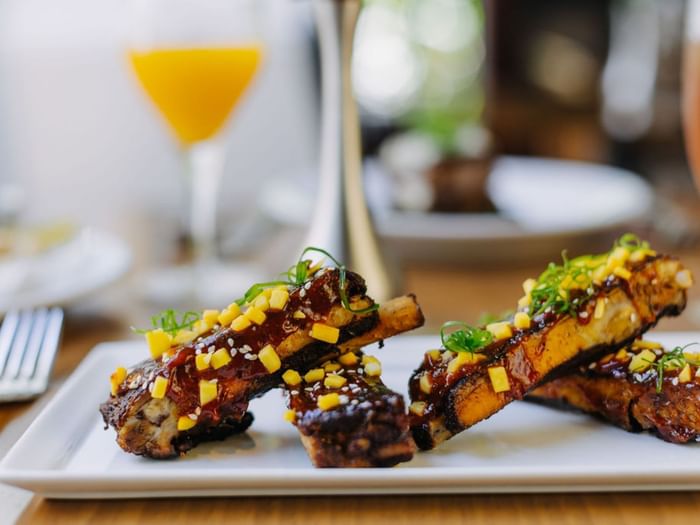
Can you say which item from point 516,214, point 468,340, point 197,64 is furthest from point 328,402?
point 516,214

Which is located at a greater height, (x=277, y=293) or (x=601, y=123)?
(x=277, y=293)

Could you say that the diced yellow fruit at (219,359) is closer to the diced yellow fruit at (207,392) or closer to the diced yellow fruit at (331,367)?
the diced yellow fruit at (207,392)

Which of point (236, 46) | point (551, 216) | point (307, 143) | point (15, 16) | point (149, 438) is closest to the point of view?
point (149, 438)

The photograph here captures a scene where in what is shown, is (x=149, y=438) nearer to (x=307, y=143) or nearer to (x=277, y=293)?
(x=277, y=293)

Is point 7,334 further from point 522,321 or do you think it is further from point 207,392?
point 522,321

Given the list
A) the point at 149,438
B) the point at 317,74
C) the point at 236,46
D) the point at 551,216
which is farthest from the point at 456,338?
the point at 317,74

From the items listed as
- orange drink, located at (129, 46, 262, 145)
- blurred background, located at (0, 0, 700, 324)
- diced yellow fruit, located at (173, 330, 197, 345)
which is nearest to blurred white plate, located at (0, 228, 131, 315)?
orange drink, located at (129, 46, 262, 145)

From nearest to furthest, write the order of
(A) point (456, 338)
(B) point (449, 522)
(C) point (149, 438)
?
1. (B) point (449, 522)
2. (C) point (149, 438)
3. (A) point (456, 338)
